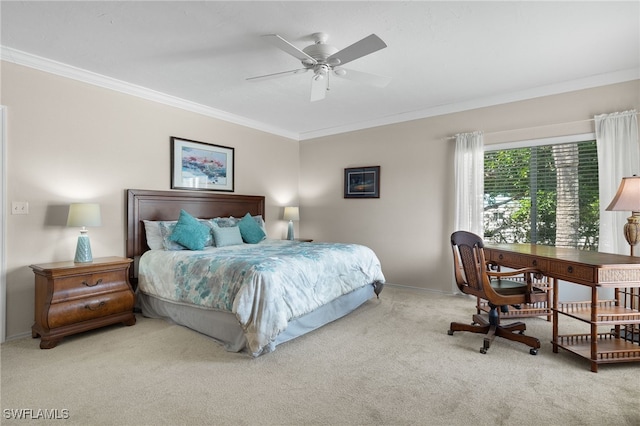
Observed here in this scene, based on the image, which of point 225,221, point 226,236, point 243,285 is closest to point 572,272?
point 243,285

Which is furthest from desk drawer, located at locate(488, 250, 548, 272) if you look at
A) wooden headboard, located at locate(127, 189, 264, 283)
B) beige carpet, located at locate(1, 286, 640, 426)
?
wooden headboard, located at locate(127, 189, 264, 283)

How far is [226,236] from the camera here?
4352mm

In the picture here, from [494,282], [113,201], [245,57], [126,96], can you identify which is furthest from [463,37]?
[113,201]

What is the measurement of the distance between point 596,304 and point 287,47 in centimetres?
304

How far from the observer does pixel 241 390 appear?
7.12 feet

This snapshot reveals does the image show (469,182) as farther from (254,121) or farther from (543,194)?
(254,121)

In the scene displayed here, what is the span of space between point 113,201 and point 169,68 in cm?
167

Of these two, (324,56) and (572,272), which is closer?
(572,272)

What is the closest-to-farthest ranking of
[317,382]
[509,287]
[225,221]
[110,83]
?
[317,382], [509,287], [110,83], [225,221]

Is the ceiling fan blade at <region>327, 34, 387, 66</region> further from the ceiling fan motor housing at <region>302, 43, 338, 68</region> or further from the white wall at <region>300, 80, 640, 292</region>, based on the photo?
the white wall at <region>300, 80, 640, 292</region>

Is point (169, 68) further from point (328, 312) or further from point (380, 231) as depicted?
point (380, 231)

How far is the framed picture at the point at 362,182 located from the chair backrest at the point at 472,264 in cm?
254

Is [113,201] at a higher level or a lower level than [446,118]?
lower

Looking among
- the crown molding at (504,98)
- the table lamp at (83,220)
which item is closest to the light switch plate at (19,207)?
the table lamp at (83,220)
